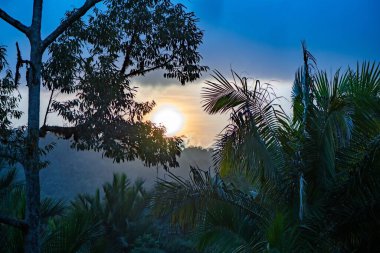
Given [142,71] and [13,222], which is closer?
[13,222]

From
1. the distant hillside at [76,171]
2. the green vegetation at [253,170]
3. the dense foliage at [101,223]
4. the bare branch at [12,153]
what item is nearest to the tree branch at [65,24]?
the green vegetation at [253,170]

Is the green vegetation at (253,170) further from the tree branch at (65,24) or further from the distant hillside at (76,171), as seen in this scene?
the distant hillside at (76,171)

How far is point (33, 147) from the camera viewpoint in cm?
833

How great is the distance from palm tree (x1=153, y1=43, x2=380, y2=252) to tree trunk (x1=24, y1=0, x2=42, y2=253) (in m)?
2.31

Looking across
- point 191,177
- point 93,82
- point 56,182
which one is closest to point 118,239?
point 93,82

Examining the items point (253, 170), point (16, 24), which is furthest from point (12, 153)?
point (253, 170)

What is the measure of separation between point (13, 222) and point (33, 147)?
128cm

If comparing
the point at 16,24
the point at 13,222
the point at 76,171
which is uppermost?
the point at 16,24

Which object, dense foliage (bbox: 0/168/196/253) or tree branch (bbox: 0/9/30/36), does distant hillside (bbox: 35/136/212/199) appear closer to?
dense foliage (bbox: 0/168/196/253)

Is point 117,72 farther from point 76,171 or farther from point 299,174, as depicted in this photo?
point 76,171

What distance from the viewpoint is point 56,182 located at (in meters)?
81.6

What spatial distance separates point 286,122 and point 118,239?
48.1 feet

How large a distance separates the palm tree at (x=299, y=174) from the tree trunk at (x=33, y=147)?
7.58 ft

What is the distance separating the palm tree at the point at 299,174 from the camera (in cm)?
679
